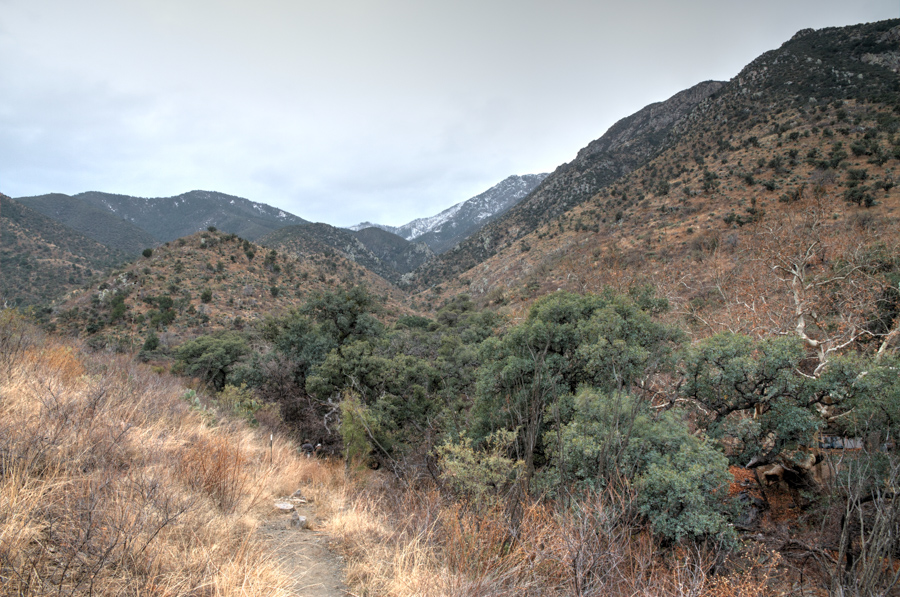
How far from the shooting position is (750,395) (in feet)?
22.0

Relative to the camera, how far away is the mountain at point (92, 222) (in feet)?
274

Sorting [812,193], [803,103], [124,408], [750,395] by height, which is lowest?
[750,395]

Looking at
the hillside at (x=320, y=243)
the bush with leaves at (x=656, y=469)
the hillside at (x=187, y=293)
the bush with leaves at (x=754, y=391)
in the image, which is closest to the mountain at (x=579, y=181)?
the hillside at (x=320, y=243)

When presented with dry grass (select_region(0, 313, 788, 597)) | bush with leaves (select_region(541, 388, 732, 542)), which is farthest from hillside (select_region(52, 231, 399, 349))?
bush with leaves (select_region(541, 388, 732, 542))

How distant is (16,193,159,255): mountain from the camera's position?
274ft

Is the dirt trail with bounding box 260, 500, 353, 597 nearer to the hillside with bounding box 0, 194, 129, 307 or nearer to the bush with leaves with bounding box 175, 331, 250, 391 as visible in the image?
the bush with leaves with bounding box 175, 331, 250, 391

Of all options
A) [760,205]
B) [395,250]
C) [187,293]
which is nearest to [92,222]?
[187,293]

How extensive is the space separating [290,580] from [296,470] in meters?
3.53

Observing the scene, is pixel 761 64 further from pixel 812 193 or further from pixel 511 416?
pixel 511 416

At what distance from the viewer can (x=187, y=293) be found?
3547 centimetres

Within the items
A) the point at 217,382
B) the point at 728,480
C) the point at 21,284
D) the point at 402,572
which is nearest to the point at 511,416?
the point at 728,480

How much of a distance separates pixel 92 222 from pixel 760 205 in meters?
129

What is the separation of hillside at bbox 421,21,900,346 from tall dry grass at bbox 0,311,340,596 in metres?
13.0

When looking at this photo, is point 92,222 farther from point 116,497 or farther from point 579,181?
point 116,497
